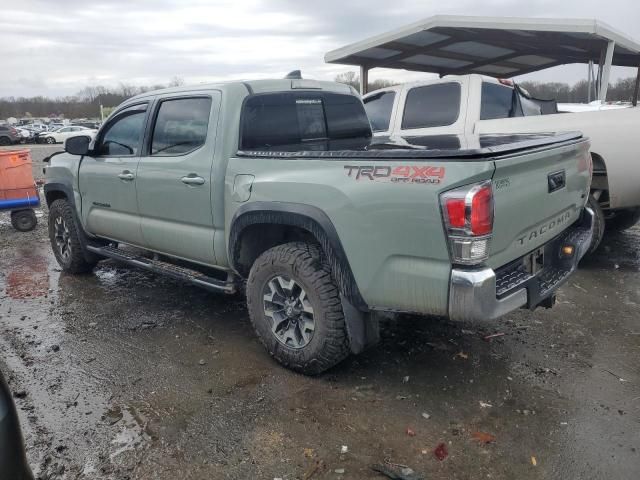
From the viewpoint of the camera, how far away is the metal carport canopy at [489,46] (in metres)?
8.65

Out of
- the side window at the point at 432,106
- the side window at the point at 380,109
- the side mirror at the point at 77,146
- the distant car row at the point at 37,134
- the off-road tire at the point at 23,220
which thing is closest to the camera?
the side mirror at the point at 77,146

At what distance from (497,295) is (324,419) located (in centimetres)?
125

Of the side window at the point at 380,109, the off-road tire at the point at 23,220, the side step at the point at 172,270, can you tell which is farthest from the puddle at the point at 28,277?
the side window at the point at 380,109

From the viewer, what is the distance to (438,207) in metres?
2.68

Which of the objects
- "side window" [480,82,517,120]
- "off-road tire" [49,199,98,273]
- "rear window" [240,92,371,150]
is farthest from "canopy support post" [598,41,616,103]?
"off-road tire" [49,199,98,273]

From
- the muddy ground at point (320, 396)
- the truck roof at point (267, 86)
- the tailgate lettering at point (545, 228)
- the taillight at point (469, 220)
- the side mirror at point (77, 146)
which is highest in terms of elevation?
the truck roof at point (267, 86)

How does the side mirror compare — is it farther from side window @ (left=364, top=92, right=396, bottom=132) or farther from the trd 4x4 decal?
side window @ (left=364, top=92, right=396, bottom=132)

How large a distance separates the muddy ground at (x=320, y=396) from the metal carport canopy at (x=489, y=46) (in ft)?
17.7

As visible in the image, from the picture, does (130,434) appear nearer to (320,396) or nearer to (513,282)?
(320,396)

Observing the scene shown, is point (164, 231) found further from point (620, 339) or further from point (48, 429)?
point (620, 339)

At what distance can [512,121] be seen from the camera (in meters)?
6.02

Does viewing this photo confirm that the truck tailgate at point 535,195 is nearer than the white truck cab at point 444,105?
Yes

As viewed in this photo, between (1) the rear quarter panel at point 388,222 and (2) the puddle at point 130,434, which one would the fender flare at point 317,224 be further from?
(2) the puddle at point 130,434

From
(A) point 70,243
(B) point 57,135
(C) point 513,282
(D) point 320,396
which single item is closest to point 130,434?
(D) point 320,396
